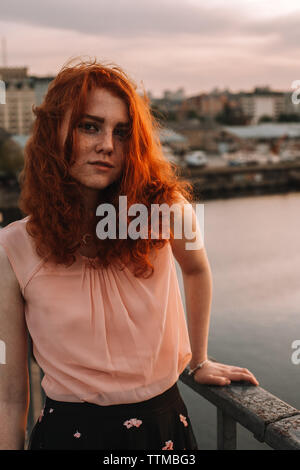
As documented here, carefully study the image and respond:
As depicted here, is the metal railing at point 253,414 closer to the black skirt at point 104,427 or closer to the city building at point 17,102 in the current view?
the black skirt at point 104,427

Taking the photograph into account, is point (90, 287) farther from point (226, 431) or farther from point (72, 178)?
point (226, 431)

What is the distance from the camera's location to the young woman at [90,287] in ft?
2.42

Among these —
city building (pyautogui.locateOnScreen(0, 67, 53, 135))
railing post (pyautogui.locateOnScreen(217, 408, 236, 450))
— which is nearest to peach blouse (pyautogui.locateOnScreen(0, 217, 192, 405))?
railing post (pyautogui.locateOnScreen(217, 408, 236, 450))

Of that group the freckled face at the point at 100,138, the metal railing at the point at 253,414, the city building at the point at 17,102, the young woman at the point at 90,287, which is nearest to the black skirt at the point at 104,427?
the young woman at the point at 90,287

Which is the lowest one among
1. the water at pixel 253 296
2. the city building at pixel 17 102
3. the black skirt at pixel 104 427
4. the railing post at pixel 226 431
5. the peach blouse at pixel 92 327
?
the water at pixel 253 296

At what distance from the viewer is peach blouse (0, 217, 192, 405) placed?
2.41 feet

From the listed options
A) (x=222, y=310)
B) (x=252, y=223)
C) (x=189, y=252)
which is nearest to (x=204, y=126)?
(x=252, y=223)

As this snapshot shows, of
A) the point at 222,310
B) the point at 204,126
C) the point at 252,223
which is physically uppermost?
the point at 204,126

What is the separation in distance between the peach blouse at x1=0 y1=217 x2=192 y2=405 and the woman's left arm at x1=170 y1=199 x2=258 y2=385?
9cm

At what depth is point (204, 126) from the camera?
1679 inches

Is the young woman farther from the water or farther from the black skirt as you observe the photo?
the water

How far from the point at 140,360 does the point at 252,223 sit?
19770 millimetres

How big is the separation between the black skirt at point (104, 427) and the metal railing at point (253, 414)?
102 millimetres

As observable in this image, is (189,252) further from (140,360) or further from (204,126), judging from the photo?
(204,126)
